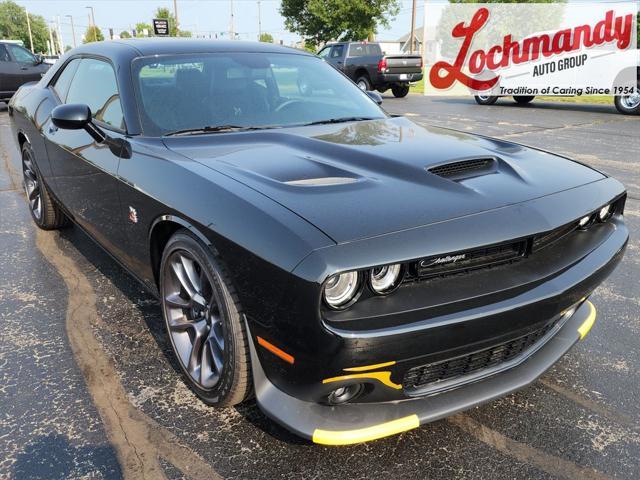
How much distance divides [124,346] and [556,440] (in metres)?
2.00

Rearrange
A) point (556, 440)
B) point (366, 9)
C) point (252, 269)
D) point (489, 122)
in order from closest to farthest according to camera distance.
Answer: point (252, 269) → point (556, 440) → point (489, 122) → point (366, 9)

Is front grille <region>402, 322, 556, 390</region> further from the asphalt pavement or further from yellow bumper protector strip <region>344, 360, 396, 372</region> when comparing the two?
the asphalt pavement

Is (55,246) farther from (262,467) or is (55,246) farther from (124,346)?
(262,467)

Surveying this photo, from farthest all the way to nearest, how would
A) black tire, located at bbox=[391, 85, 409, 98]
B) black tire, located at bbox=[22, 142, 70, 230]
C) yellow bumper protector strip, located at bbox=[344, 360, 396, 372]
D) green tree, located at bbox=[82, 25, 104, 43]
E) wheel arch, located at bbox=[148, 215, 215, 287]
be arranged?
green tree, located at bbox=[82, 25, 104, 43]
black tire, located at bbox=[391, 85, 409, 98]
black tire, located at bbox=[22, 142, 70, 230]
wheel arch, located at bbox=[148, 215, 215, 287]
yellow bumper protector strip, located at bbox=[344, 360, 396, 372]

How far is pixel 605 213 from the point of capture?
2.46 m

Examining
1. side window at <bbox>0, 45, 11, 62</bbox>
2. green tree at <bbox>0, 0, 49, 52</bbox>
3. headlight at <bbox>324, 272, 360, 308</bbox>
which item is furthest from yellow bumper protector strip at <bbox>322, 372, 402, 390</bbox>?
green tree at <bbox>0, 0, 49, 52</bbox>

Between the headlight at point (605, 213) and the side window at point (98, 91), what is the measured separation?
2.30m

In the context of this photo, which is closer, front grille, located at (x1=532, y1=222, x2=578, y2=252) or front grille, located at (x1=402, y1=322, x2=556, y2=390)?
front grille, located at (x1=402, y1=322, x2=556, y2=390)

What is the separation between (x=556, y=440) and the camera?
208 cm

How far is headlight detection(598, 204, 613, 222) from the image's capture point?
7.95 ft

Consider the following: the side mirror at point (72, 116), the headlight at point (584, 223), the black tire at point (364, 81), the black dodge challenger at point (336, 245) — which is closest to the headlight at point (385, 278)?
the black dodge challenger at point (336, 245)

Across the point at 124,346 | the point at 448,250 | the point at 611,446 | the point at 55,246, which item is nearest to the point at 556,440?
the point at 611,446

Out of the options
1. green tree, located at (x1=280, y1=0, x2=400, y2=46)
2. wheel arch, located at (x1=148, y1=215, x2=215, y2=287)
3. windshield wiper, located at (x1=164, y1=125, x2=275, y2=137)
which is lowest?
wheel arch, located at (x1=148, y1=215, x2=215, y2=287)

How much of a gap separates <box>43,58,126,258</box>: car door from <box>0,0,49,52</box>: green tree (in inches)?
4030
